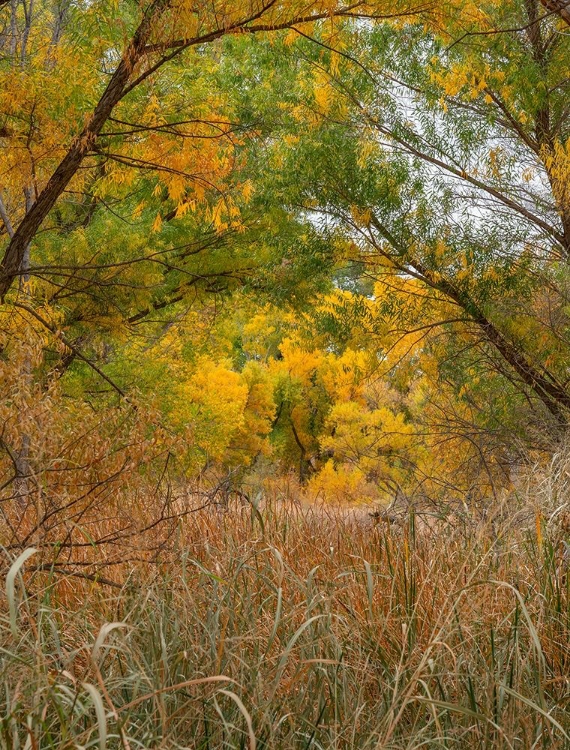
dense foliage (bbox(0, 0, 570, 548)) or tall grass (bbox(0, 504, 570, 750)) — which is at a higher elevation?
dense foliage (bbox(0, 0, 570, 548))

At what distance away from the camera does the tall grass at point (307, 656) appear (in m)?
2.42

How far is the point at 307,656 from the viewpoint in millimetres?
2982

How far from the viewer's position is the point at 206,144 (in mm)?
6000

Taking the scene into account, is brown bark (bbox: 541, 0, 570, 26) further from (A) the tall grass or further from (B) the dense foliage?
(A) the tall grass

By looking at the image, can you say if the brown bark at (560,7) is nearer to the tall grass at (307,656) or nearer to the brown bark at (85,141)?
the brown bark at (85,141)

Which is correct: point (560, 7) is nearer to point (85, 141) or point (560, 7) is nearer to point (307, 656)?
point (85, 141)

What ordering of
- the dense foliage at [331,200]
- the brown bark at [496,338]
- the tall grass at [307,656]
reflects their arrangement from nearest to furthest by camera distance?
the tall grass at [307,656], the dense foliage at [331,200], the brown bark at [496,338]

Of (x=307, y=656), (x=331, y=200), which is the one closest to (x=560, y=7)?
(x=307, y=656)

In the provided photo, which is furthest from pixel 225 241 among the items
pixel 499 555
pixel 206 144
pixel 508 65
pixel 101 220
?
pixel 499 555

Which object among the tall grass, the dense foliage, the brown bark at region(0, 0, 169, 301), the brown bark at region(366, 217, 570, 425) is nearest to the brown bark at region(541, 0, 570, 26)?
the dense foliage

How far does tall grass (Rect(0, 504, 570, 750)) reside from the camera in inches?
95.3

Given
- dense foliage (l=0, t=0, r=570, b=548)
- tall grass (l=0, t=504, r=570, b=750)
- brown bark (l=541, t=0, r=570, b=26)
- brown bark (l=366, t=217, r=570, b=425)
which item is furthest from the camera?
brown bark (l=366, t=217, r=570, b=425)

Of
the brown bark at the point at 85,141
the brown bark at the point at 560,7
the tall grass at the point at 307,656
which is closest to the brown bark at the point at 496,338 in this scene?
the brown bark at the point at 560,7

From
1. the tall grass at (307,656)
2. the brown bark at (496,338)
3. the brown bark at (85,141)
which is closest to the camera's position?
the tall grass at (307,656)
